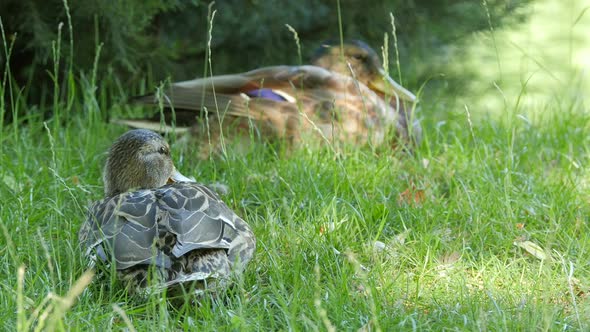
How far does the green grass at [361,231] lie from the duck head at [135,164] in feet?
0.76

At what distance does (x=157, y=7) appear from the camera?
245 inches

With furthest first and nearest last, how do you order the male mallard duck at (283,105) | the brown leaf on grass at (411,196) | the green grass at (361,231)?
the male mallard duck at (283,105) < the brown leaf on grass at (411,196) < the green grass at (361,231)

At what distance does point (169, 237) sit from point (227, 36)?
12.3ft

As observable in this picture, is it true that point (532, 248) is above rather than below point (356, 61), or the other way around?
below

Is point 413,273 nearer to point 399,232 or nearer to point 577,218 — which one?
point 399,232

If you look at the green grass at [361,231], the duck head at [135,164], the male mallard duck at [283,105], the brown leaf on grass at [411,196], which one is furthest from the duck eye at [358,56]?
the duck head at [135,164]

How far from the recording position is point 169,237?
370 centimetres

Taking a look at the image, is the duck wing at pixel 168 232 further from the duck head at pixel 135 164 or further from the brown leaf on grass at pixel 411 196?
the brown leaf on grass at pixel 411 196

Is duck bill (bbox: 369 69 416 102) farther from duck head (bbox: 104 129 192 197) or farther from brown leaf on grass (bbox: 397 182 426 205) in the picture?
duck head (bbox: 104 129 192 197)

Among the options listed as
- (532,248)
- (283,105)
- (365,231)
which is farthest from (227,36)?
(532,248)

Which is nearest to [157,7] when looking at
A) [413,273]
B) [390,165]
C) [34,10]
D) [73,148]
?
[34,10]

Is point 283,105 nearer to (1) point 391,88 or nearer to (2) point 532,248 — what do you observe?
(1) point 391,88

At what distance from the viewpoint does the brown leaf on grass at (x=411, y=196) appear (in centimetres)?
478

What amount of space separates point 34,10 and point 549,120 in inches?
139
